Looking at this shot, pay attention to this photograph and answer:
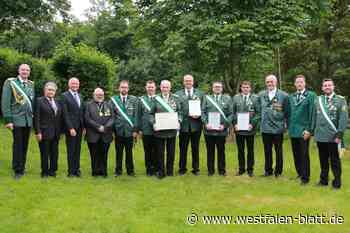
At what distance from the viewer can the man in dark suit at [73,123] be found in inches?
366

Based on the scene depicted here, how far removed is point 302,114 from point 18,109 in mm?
5342

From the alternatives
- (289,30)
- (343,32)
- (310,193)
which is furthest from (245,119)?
(343,32)

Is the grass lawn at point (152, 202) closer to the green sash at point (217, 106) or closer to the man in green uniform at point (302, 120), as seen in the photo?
the man in green uniform at point (302, 120)

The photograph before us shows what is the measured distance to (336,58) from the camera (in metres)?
22.8

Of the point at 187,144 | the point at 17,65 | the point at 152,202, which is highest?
the point at 17,65

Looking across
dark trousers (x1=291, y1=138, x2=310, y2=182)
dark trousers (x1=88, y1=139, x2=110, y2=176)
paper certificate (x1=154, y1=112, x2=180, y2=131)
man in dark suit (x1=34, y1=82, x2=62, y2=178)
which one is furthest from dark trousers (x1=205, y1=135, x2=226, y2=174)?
man in dark suit (x1=34, y1=82, x2=62, y2=178)

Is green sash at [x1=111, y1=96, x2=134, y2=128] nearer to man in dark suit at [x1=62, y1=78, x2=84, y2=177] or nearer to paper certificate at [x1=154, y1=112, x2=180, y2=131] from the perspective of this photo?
paper certificate at [x1=154, y1=112, x2=180, y2=131]

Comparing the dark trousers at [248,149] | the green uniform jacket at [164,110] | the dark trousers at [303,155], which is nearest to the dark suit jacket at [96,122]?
the green uniform jacket at [164,110]

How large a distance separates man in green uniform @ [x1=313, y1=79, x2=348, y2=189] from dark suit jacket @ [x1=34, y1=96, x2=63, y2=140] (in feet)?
16.0

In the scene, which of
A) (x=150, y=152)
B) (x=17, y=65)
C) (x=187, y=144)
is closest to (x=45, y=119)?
(x=150, y=152)

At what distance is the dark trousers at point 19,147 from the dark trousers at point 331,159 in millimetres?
5497

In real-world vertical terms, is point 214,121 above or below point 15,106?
below

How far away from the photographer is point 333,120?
8625 millimetres

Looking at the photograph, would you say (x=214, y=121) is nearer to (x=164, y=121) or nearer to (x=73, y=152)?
(x=164, y=121)
